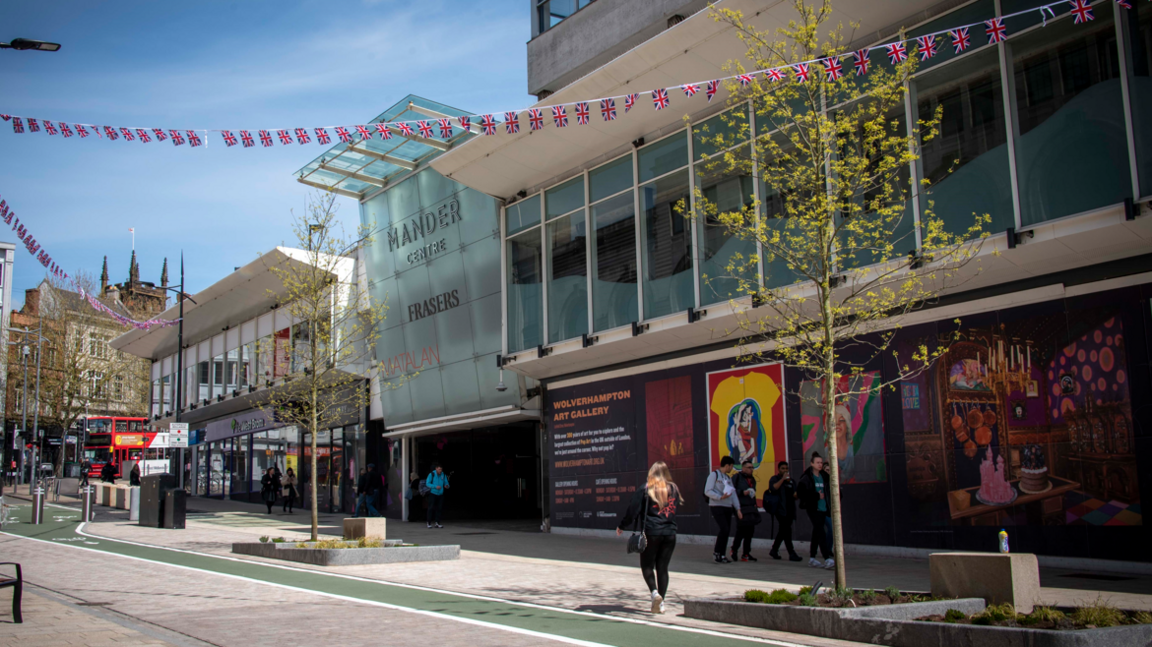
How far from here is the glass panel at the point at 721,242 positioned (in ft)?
55.3

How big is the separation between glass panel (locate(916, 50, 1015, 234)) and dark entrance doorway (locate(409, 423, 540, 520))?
16.8 meters

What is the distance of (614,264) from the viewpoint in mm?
19922

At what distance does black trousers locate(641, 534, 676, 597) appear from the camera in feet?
31.3

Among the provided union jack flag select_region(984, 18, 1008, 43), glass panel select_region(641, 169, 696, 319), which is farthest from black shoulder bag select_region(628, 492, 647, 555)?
glass panel select_region(641, 169, 696, 319)

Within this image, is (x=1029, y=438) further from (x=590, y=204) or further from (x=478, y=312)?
(x=478, y=312)

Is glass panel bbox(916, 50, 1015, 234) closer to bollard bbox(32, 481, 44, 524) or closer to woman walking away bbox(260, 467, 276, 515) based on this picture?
Result: woman walking away bbox(260, 467, 276, 515)

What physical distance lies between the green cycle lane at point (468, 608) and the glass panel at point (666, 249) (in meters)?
8.49

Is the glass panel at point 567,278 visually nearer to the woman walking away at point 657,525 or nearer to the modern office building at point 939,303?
the modern office building at point 939,303

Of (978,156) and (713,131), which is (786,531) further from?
(713,131)

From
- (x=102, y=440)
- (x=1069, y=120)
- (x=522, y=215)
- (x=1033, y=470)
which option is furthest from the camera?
(x=102, y=440)

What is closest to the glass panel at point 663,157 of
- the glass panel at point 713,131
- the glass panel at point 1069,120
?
the glass panel at point 713,131

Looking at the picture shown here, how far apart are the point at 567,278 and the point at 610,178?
8.45ft

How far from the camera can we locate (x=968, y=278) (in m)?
13.5

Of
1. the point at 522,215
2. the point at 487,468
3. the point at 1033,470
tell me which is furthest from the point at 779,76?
the point at 487,468
